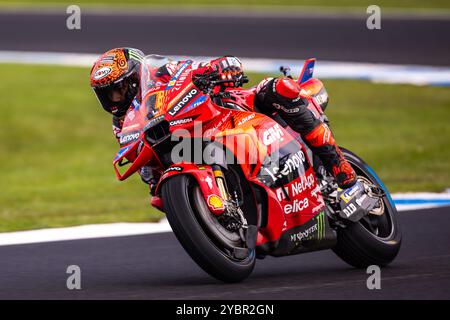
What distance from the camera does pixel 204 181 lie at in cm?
528

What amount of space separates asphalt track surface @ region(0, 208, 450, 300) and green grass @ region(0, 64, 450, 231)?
4.54 feet

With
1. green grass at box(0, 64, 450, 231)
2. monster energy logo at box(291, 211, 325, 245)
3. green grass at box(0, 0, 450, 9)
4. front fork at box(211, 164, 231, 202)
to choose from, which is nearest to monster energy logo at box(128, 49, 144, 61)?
front fork at box(211, 164, 231, 202)

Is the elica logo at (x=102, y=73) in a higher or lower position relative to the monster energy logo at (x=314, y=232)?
higher

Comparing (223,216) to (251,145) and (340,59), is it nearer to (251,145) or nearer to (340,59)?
(251,145)

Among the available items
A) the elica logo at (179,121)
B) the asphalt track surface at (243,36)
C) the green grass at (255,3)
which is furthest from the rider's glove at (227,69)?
the green grass at (255,3)

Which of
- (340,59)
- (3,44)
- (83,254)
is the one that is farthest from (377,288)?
(3,44)

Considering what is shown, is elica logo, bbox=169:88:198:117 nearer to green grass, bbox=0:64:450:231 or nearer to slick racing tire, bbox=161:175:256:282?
slick racing tire, bbox=161:175:256:282

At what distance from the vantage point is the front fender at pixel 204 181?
17.3 feet

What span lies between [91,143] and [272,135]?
8323 mm

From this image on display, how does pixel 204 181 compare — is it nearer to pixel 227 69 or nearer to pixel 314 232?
pixel 227 69

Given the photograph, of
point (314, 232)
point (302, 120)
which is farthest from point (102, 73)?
point (314, 232)

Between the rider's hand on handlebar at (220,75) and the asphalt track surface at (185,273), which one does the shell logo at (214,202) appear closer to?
the asphalt track surface at (185,273)

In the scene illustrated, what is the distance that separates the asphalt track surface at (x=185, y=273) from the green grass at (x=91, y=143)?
138cm

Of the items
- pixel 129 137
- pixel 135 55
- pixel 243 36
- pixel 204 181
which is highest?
pixel 243 36
